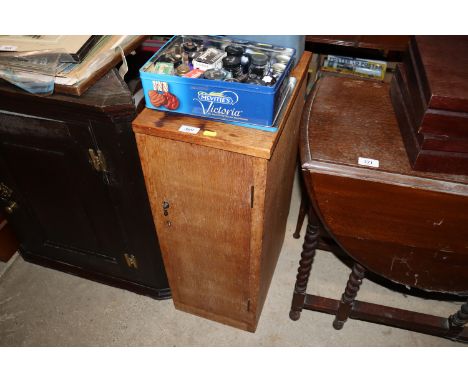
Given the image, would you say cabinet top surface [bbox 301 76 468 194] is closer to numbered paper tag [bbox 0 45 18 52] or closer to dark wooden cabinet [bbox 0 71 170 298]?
dark wooden cabinet [bbox 0 71 170 298]

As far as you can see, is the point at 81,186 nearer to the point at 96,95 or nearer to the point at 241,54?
the point at 96,95

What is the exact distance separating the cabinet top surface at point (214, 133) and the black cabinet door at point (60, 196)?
0.25 metres

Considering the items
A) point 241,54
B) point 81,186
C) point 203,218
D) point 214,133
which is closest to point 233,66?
point 241,54

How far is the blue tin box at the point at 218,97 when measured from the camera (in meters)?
1.02

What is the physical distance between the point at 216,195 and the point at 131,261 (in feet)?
2.33

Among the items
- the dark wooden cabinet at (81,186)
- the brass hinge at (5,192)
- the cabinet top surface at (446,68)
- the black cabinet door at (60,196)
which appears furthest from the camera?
the brass hinge at (5,192)

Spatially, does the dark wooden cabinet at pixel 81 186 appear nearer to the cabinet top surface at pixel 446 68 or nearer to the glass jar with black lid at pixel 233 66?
the glass jar with black lid at pixel 233 66

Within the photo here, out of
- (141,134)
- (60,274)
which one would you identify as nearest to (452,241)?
(141,134)

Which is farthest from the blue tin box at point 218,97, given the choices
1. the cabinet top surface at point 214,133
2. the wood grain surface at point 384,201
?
the wood grain surface at point 384,201

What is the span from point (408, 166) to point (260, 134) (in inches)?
18.5

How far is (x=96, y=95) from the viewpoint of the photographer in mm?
Answer: 1175

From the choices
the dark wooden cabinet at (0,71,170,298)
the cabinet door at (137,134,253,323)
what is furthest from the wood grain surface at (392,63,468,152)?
the dark wooden cabinet at (0,71,170,298)

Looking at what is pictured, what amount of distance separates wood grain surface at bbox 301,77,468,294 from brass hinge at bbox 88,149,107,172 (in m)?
0.69

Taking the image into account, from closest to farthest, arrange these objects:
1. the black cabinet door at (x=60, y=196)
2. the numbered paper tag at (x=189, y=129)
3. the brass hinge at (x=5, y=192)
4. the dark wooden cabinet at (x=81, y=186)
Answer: the numbered paper tag at (x=189, y=129) < the dark wooden cabinet at (x=81, y=186) < the black cabinet door at (x=60, y=196) < the brass hinge at (x=5, y=192)
